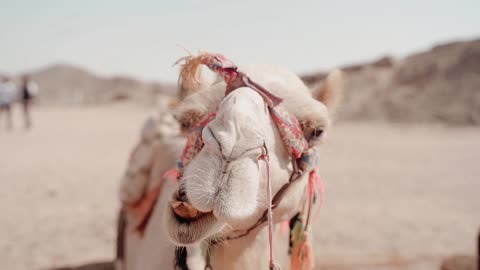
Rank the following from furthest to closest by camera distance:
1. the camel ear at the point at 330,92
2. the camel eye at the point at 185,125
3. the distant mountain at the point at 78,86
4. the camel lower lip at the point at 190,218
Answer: the distant mountain at the point at 78,86
the camel ear at the point at 330,92
the camel eye at the point at 185,125
the camel lower lip at the point at 190,218

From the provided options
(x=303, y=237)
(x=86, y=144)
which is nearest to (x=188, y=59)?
(x=303, y=237)

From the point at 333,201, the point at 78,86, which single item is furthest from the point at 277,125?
the point at 78,86

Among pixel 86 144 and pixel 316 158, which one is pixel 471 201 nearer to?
pixel 316 158

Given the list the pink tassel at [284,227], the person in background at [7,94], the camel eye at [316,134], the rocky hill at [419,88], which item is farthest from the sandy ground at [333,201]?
the rocky hill at [419,88]

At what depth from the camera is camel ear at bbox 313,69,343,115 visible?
2354 mm

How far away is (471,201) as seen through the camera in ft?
28.3

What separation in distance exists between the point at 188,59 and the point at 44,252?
4.48 meters

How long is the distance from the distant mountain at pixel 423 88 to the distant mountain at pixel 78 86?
606 inches

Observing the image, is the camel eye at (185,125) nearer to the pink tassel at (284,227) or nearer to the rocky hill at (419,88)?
the pink tassel at (284,227)

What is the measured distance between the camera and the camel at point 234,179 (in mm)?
1488

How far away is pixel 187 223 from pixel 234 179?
25cm

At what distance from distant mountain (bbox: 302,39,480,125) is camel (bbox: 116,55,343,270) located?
18452 millimetres

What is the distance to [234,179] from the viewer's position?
1474 mm

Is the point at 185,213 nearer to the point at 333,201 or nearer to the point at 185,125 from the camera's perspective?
the point at 185,125
